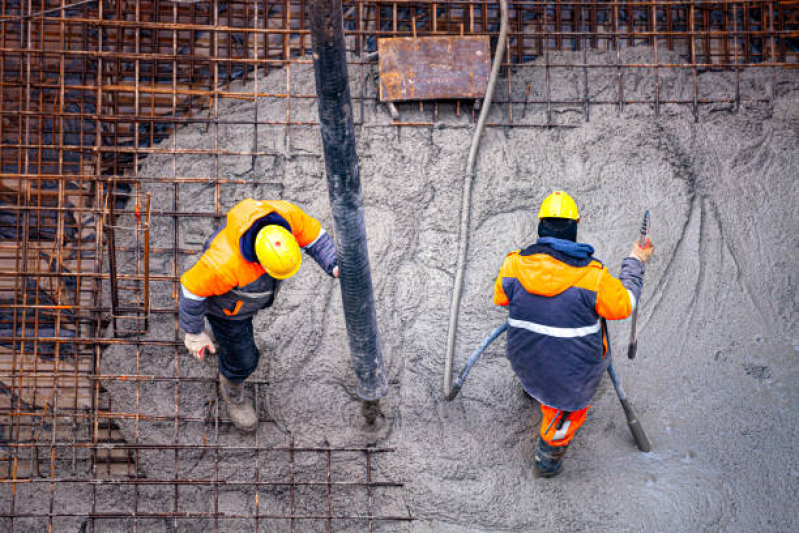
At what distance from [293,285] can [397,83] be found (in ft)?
5.10

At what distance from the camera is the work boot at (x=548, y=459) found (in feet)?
15.4

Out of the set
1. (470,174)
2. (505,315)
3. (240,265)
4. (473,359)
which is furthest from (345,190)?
(505,315)

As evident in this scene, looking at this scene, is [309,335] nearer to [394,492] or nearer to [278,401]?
[278,401]

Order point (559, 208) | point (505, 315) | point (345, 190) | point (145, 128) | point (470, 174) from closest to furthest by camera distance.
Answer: point (345, 190)
point (559, 208)
point (505, 315)
point (470, 174)
point (145, 128)

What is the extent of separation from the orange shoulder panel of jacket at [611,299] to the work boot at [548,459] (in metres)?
0.94

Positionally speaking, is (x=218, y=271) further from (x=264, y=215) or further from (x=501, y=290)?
(x=501, y=290)

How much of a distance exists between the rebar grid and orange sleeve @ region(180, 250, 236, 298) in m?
0.62

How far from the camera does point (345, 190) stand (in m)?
3.96

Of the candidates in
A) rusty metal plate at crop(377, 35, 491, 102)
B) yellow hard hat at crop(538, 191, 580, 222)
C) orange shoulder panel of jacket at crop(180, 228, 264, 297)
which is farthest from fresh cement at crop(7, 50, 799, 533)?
yellow hard hat at crop(538, 191, 580, 222)

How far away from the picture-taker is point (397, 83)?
18.1ft

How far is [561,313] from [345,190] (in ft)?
4.27

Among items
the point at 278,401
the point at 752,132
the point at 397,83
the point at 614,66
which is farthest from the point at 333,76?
the point at 752,132

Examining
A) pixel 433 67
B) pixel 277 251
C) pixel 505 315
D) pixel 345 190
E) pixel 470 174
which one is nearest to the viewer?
pixel 345 190

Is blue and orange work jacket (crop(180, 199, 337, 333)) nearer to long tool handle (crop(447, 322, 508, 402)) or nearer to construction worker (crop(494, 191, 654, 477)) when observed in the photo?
long tool handle (crop(447, 322, 508, 402))
